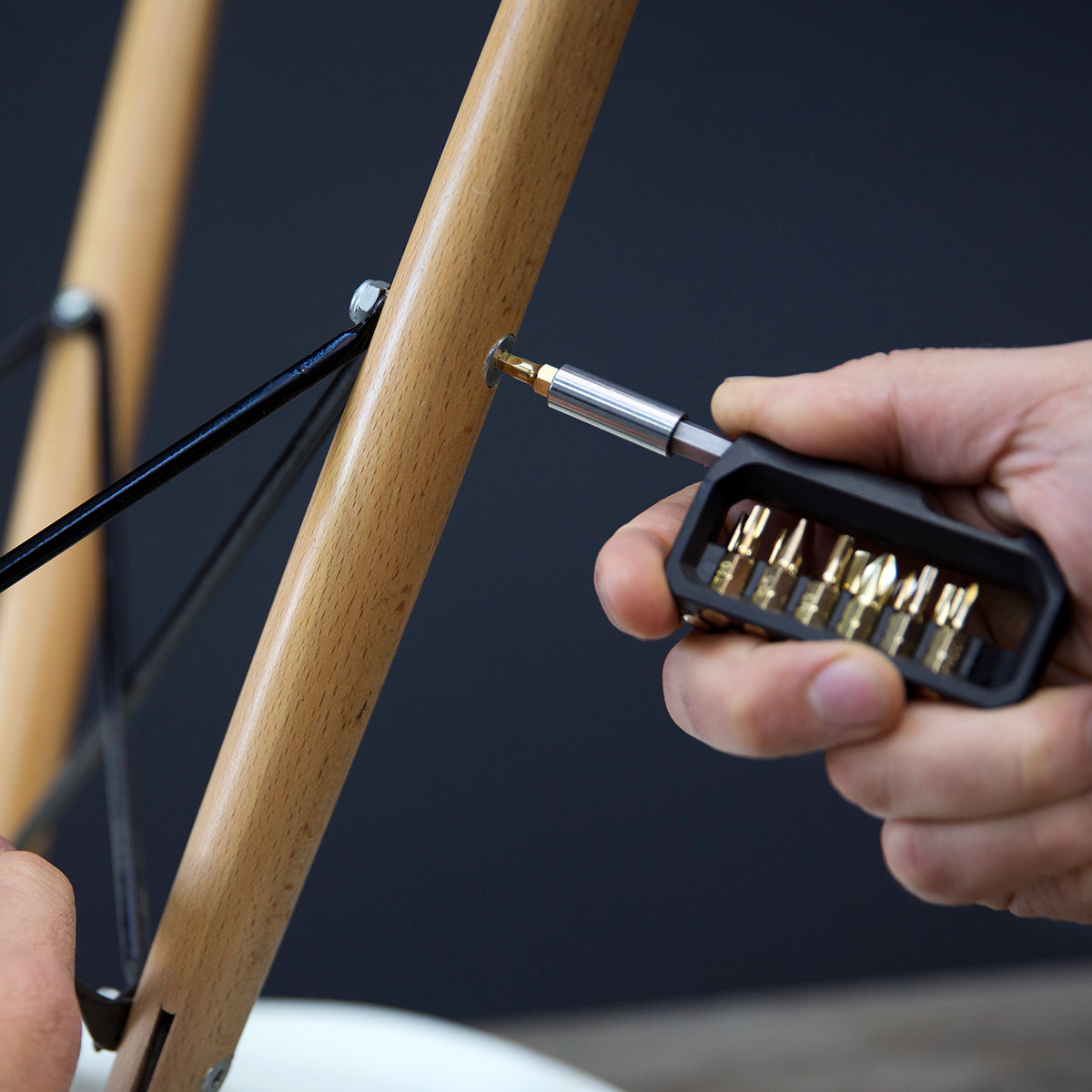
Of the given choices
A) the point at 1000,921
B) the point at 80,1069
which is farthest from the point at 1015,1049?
the point at 80,1069

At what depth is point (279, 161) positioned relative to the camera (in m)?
0.95

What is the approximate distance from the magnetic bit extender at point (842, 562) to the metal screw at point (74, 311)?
0.26 metres

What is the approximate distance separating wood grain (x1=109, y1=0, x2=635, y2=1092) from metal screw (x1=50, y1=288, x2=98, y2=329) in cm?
23

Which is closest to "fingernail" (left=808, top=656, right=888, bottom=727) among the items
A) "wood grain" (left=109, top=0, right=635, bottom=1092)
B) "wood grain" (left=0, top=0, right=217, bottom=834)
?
"wood grain" (left=109, top=0, right=635, bottom=1092)

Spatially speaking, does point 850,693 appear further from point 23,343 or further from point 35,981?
point 23,343

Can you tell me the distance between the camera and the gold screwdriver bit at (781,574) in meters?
0.30

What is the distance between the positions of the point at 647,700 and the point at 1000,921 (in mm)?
604

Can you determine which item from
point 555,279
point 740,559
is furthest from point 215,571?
point 555,279

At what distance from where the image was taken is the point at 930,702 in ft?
0.95

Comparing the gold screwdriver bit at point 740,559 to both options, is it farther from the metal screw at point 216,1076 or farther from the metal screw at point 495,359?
the metal screw at point 216,1076

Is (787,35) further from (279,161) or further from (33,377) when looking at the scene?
(33,377)

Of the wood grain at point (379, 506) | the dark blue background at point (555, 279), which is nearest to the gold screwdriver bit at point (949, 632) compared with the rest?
the wood grain at point (379, 506)

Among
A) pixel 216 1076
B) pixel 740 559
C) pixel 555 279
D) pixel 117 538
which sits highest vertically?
pixel 555 279

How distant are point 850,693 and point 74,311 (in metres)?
0.40
